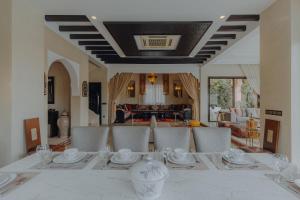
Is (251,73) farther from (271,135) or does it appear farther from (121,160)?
(121,160)

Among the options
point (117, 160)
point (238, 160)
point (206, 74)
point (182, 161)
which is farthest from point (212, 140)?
point (206, 74)

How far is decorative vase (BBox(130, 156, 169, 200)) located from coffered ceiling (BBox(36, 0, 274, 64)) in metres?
2.47

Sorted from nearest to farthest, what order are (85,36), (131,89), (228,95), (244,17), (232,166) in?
(232,166) → (244,17) → (85,36) → (228,95) → (131,89)

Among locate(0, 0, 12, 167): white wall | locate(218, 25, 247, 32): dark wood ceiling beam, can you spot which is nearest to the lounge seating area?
locate(218, 25, 247, 32): dark wood ceiling beam

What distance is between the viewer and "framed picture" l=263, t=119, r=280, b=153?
9.37 ft

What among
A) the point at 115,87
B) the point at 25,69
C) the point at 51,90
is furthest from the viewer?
the point at 115,87

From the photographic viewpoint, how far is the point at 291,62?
264cm

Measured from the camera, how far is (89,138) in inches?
104

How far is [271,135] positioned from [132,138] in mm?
1839

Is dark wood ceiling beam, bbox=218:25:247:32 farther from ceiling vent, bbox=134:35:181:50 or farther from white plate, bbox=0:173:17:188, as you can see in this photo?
white plate, bbox=0:173:17:188

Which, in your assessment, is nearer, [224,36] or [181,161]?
[181,161]

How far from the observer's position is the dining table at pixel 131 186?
4.00ft

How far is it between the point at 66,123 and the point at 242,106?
279 inches

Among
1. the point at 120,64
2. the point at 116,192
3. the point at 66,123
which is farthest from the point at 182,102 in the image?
the point at 116,192
